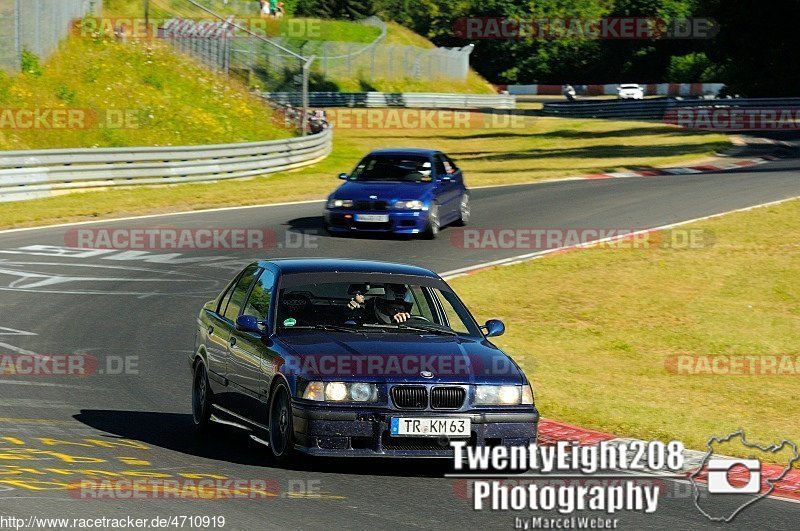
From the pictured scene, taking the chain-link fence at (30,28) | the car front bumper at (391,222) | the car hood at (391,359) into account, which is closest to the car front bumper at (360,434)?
the car hood at (391,359)

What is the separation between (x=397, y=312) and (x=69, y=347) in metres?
5.40

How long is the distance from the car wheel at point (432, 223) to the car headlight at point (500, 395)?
15111 millimetres

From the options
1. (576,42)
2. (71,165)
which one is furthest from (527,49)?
(71,165)

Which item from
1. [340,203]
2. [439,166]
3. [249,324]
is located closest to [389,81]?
[439,166]

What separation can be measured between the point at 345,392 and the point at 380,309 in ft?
4.72

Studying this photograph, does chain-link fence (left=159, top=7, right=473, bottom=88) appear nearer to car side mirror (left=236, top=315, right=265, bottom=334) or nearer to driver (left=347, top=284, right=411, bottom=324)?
driver (left=347, top=284, right=411, bottom=324)

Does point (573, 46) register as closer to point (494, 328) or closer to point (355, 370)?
point (494, 328)

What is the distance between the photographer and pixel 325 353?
30.8ft

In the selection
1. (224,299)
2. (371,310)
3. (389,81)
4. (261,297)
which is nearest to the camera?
(371,310)

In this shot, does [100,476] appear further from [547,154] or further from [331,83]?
[331,83]

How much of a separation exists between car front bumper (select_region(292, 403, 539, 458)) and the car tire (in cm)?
1540

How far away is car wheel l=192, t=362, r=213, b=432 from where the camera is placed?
35.3 feet

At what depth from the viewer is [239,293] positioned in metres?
11.0

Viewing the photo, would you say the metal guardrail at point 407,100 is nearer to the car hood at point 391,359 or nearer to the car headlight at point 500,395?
the car hood at point 391,359
